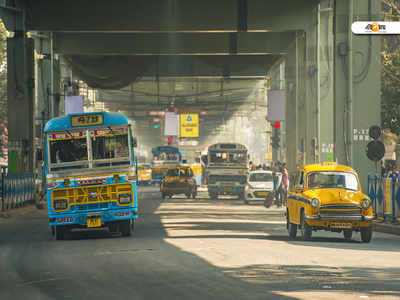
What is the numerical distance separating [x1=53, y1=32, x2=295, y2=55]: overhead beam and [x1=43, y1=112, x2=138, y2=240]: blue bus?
21597 millimetres

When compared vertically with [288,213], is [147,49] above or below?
above

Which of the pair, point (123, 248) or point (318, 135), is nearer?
point (123, 248)

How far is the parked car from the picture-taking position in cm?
4934

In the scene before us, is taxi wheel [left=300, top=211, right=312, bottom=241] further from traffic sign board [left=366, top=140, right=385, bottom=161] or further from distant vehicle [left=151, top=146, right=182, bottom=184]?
distant vehicle [left=151, top=146, right=182, bottom=184]

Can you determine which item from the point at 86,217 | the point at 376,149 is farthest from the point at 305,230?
the point at 376,149

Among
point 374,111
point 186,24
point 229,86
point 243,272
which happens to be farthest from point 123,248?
point 229,86

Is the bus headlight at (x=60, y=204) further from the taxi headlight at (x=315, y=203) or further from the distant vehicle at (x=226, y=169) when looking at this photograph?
the distant vehicle at (x=226, y=169)

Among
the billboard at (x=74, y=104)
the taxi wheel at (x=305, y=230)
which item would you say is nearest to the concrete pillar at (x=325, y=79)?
the billboard at (x=74, y=104)

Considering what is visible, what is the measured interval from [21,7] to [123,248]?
2063 centimetres

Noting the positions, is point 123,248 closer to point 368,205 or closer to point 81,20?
point 368,205

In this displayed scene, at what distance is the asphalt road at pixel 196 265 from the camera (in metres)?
11.2

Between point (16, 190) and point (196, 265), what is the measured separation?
2155 cm

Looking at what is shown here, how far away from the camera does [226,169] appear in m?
50.0

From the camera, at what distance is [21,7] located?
35.9 meters
